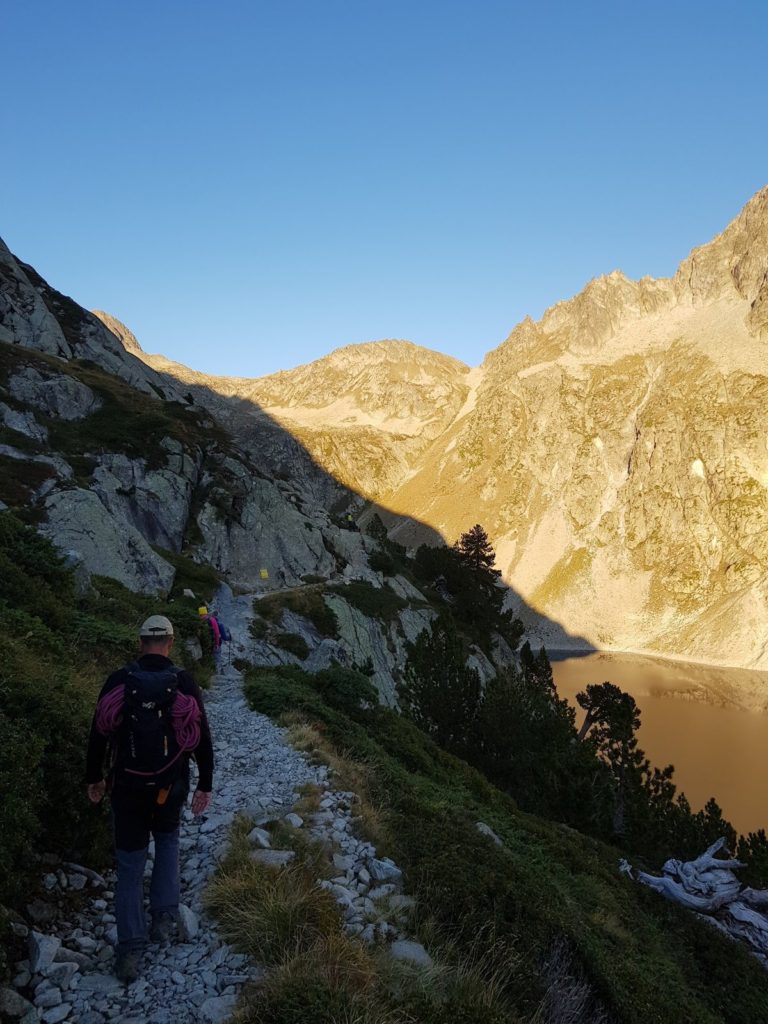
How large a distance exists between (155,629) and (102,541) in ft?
96.6

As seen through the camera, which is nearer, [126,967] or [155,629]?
[126,967]

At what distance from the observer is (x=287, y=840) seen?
8422 mm

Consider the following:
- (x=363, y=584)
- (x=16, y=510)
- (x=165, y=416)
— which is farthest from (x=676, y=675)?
(x=16, y=510)

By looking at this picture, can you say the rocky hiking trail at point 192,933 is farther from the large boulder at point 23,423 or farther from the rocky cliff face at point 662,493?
the rocky cliff face at point 662,493

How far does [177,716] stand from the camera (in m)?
6.41

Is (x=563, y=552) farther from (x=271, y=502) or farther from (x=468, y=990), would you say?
(x=468, y=990)

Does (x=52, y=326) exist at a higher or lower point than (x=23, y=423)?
higher

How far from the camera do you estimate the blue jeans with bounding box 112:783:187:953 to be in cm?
589

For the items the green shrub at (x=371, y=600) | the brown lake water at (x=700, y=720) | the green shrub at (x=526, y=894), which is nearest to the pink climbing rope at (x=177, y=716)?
the green shrub at (x=526, y=894)

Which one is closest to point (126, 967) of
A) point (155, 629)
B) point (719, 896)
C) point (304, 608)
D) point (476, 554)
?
point (155, 629)

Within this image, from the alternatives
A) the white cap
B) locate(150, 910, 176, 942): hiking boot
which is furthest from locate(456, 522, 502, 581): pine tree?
locate(150, 910, 176, 942): hiking boot

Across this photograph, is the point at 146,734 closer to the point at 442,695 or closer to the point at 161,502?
the point at 442,695

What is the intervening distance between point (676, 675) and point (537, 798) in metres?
94.5

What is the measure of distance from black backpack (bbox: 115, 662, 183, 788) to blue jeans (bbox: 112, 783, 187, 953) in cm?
22
